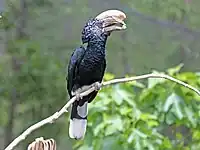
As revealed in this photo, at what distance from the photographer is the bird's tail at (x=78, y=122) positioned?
573 millimetres

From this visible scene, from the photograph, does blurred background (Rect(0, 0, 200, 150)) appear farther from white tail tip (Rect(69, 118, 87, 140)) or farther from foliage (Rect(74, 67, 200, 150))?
white tail tip (Rect(69, 118, 87, 140))

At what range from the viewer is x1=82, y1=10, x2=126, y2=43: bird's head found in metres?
0.53

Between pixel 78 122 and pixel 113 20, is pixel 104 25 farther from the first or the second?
pixel 78 122

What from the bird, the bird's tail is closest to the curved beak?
the bird

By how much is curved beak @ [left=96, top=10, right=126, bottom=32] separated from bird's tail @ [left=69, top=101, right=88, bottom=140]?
116 millimetres

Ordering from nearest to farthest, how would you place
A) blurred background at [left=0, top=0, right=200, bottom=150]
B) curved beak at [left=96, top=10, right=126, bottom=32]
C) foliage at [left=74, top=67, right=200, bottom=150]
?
curved beak at [left=96, top=10, right=126, bottom=32] → foliage at [left=74, top=67, right=200, bottom=150] → blurred background at [left=0, top=0, right=200, bottom=150]

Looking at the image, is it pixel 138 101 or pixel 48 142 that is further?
pixel 138 101

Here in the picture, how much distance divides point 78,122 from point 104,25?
133 mm

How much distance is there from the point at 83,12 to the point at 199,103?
44cm

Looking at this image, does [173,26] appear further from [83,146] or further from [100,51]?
[100,51]

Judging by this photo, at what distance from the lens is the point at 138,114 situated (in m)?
1.10

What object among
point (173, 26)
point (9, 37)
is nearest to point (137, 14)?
point (173, 26)

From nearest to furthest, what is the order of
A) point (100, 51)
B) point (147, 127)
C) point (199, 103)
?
point (100, 51) → point (147, 127) → point (199, 103)

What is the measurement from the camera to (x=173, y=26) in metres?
1.43
